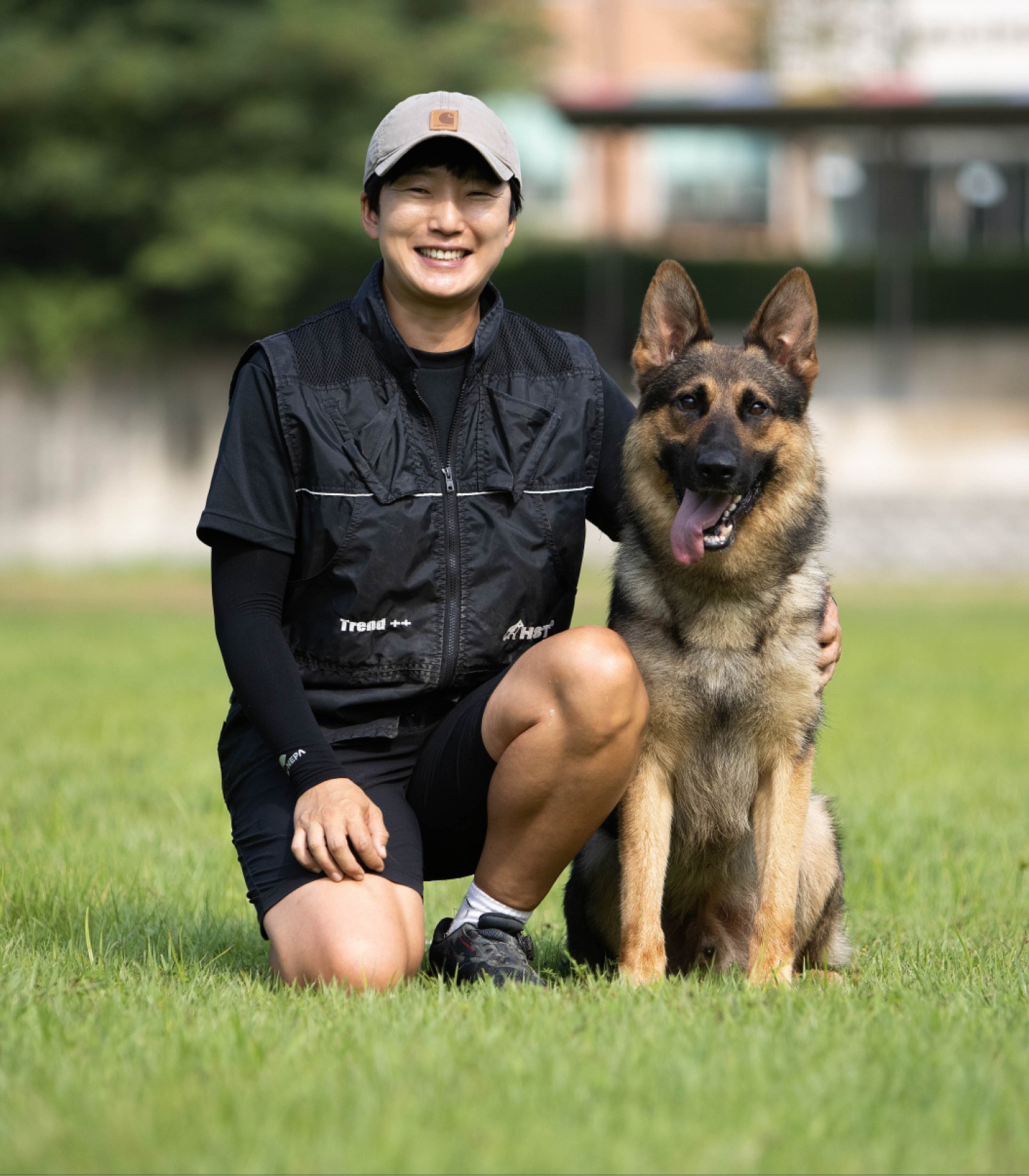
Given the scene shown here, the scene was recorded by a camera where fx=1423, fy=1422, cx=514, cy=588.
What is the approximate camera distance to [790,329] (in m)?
3.92

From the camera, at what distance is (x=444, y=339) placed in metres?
3.78

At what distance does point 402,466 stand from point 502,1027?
1.46m

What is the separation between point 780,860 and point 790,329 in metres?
1.44

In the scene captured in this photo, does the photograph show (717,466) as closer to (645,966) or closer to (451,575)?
(451,575)

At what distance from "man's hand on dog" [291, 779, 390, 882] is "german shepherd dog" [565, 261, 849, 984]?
65 centimetres

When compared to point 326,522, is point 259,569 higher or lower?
lower

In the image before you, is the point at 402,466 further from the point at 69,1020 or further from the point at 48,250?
the point at 48,250

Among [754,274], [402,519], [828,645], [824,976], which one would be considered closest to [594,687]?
[402,519]

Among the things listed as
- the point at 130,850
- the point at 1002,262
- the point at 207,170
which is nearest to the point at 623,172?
the point at 1002,262

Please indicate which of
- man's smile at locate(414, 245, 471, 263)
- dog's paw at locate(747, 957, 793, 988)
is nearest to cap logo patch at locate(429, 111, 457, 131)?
man's smile at locate(414, 245, 471, 263)

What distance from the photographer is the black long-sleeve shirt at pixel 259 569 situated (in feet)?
11.2

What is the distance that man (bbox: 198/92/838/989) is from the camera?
11.1 feet

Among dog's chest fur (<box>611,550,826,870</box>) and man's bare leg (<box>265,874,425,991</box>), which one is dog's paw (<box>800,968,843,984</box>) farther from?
man's bare leg (<box>265,874,425,991</box>)

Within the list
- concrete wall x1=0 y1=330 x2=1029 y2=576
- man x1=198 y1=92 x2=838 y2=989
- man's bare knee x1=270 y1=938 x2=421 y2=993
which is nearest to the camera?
man's bare knee x1=270 y1=938 x2=421 y2=993
